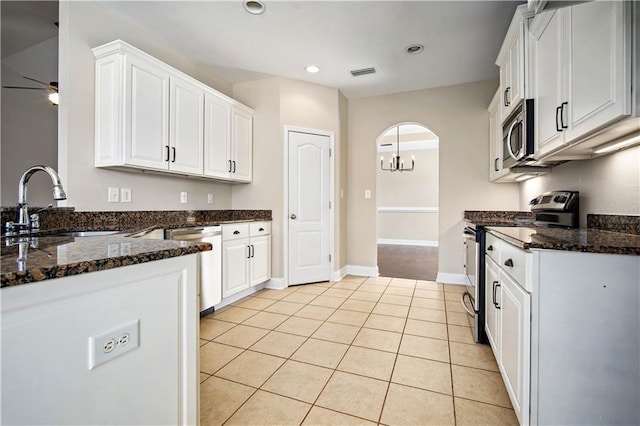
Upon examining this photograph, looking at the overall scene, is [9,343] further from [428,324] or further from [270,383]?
[428,324]

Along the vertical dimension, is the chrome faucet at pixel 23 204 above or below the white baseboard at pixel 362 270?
Result: above

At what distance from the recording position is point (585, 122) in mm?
1287

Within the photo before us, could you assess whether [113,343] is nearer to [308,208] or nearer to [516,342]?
[516,342]

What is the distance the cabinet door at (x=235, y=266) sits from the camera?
9.62 feet

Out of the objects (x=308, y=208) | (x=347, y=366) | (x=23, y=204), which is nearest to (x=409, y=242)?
(x=308, y=208)

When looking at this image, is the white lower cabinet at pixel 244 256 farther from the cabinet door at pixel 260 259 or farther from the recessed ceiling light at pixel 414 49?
the recessed ceiling light at pixel 414 49

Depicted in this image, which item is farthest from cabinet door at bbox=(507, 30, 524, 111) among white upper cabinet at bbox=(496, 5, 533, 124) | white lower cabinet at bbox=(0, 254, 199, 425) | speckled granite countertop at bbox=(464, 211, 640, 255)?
white lower cabinet at bbox=(0, 254, 199, 425)

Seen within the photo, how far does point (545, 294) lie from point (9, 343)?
165 centimetres

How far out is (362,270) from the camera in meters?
4.34

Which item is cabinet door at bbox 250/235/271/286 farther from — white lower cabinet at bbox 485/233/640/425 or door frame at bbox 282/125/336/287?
white lower cabinet at bbox 485/233/640/425

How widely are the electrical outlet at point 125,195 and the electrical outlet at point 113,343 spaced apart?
2.14 metres

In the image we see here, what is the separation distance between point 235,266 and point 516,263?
251 centimetres

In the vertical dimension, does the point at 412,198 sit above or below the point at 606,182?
above

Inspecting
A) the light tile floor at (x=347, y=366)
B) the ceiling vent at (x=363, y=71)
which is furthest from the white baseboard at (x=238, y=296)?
the ceiling vent at (x=363, y=71)
